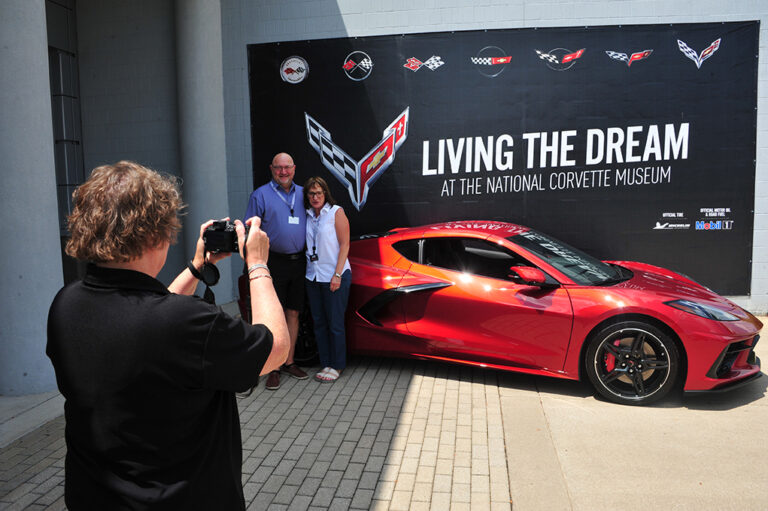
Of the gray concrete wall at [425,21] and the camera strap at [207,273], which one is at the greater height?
the gray concrete wall at [425,21]

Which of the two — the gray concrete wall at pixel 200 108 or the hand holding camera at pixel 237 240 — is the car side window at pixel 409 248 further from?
the hand holding camera at pixel 237 240

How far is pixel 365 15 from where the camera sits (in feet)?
24.8

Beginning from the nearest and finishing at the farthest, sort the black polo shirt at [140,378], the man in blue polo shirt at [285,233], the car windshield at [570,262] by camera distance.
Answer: the black polo shirt at [140,378] < the car windshield at [570,262] < the man in blue polo shirt at [285,233]

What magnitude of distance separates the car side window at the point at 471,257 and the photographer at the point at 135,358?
3731 millimetres

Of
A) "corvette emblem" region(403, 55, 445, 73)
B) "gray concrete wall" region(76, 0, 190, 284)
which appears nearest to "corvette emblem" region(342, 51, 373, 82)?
"corvette emblem" region(403, 55, 445, 73)

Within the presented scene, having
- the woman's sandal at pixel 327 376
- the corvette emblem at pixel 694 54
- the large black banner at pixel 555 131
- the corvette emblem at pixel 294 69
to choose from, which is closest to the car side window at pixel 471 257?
the woman's sandal at pixel 327 376

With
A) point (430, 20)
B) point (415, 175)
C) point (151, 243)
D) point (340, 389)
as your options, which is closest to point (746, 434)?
point (340, 389)

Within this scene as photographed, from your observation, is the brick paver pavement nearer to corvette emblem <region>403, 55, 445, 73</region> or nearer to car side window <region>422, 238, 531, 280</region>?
car side window <region>422, 238, 531, 280</region>

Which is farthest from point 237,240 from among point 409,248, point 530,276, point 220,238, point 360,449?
point 409,248

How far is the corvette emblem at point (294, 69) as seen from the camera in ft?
25.5

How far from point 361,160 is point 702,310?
4.59 meters

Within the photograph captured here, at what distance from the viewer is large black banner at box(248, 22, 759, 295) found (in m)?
7.17

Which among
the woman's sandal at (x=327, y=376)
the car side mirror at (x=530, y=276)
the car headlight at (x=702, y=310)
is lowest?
the woman's sandal at (x=327, y=376)

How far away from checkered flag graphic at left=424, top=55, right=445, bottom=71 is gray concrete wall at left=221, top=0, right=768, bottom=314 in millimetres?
348
